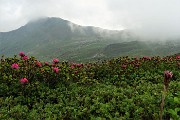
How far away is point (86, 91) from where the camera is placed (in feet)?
41.6

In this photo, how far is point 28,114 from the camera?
10.2 metres

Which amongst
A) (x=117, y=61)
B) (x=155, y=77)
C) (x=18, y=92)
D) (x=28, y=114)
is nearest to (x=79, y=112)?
(x=28, y=114)

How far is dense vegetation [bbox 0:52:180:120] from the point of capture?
9.95 metres

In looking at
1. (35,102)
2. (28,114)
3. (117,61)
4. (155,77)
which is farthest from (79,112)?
(117,61)

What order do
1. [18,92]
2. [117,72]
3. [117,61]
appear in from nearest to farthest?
[18,92] < [117,72] < [117,61]

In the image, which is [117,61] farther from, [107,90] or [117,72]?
[107,90]

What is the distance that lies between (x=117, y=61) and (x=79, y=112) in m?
8.01

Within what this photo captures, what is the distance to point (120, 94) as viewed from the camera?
37.5 feet

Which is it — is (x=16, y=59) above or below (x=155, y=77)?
above

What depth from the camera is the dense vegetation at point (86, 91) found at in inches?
392

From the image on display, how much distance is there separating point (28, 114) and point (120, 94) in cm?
342

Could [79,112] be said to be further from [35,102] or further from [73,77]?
[73,77]

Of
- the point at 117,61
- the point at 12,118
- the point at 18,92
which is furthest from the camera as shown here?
the point at 117,61

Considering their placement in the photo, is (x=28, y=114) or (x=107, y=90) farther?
(x=107, y=90)
